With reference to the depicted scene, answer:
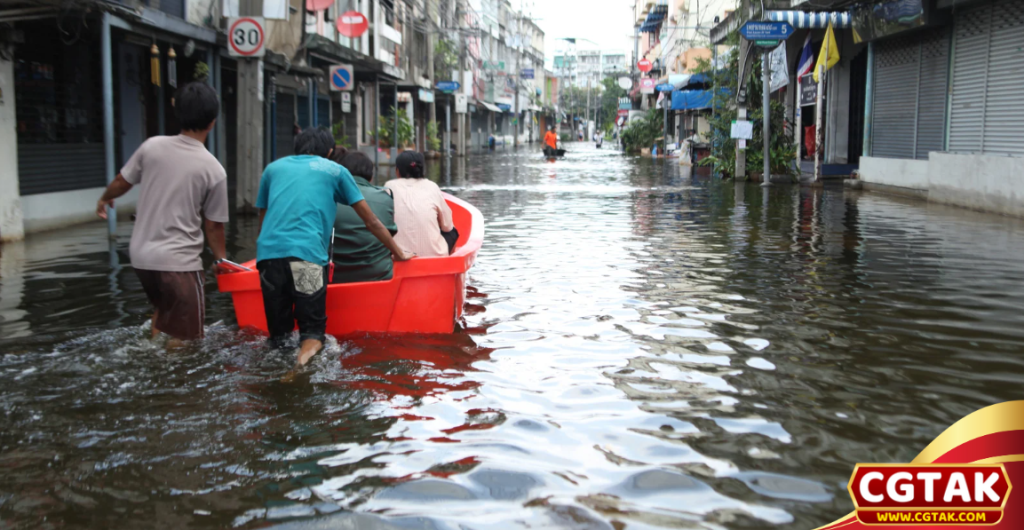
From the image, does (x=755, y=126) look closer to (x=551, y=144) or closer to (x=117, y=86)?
(x=117, y=86)

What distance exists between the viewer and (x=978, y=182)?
1388 cm

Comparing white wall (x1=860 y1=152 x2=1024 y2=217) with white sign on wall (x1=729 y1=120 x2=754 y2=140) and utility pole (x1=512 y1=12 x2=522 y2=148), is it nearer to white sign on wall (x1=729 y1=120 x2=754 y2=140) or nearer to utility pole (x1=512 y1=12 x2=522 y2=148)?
white sign on wall (x1=729 y1=120 x2=754 y2=140)

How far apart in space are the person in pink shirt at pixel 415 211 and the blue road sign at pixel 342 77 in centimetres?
1518

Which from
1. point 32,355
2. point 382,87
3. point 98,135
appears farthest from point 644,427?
point 382,87

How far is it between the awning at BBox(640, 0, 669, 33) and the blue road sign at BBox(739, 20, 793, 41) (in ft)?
123

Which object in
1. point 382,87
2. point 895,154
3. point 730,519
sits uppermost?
point 382,87

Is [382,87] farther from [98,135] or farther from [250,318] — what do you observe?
[250,318]

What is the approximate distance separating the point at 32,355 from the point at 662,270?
5169mm

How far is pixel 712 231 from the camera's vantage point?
11.6m

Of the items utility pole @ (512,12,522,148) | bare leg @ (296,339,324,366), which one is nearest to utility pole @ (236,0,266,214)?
bare leg @ (296,339,324,366)

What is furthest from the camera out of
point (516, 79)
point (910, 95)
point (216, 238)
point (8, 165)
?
point (516, 79)

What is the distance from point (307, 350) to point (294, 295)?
12.2 inches

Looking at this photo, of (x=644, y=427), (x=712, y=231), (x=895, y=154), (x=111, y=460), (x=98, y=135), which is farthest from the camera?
(x=895, y=154)

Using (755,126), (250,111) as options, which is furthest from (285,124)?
(755,126)
